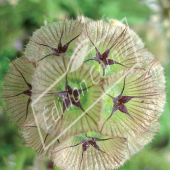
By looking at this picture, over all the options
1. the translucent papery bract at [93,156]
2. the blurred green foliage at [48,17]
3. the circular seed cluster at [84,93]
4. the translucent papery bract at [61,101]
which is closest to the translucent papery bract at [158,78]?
the circular seed cluster at [84,93]

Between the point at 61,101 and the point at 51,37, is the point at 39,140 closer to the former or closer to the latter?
the point at 61,101

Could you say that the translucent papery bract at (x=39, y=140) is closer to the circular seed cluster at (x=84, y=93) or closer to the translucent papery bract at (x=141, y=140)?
the circular seed cluster at (x=84, y=93)

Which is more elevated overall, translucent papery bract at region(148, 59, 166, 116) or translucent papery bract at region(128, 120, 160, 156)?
translucent papery bract at region(148, 59, 166, 116)

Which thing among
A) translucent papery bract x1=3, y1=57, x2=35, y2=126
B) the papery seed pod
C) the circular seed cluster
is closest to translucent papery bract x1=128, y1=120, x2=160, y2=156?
the circular seed cluster

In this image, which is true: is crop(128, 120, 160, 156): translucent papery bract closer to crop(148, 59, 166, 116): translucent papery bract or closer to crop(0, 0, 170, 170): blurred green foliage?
crop(148, 59, 166, 116): translucent papery bract

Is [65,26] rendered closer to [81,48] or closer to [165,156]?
[81,48]

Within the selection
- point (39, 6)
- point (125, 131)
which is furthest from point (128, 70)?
point (39, 6)
